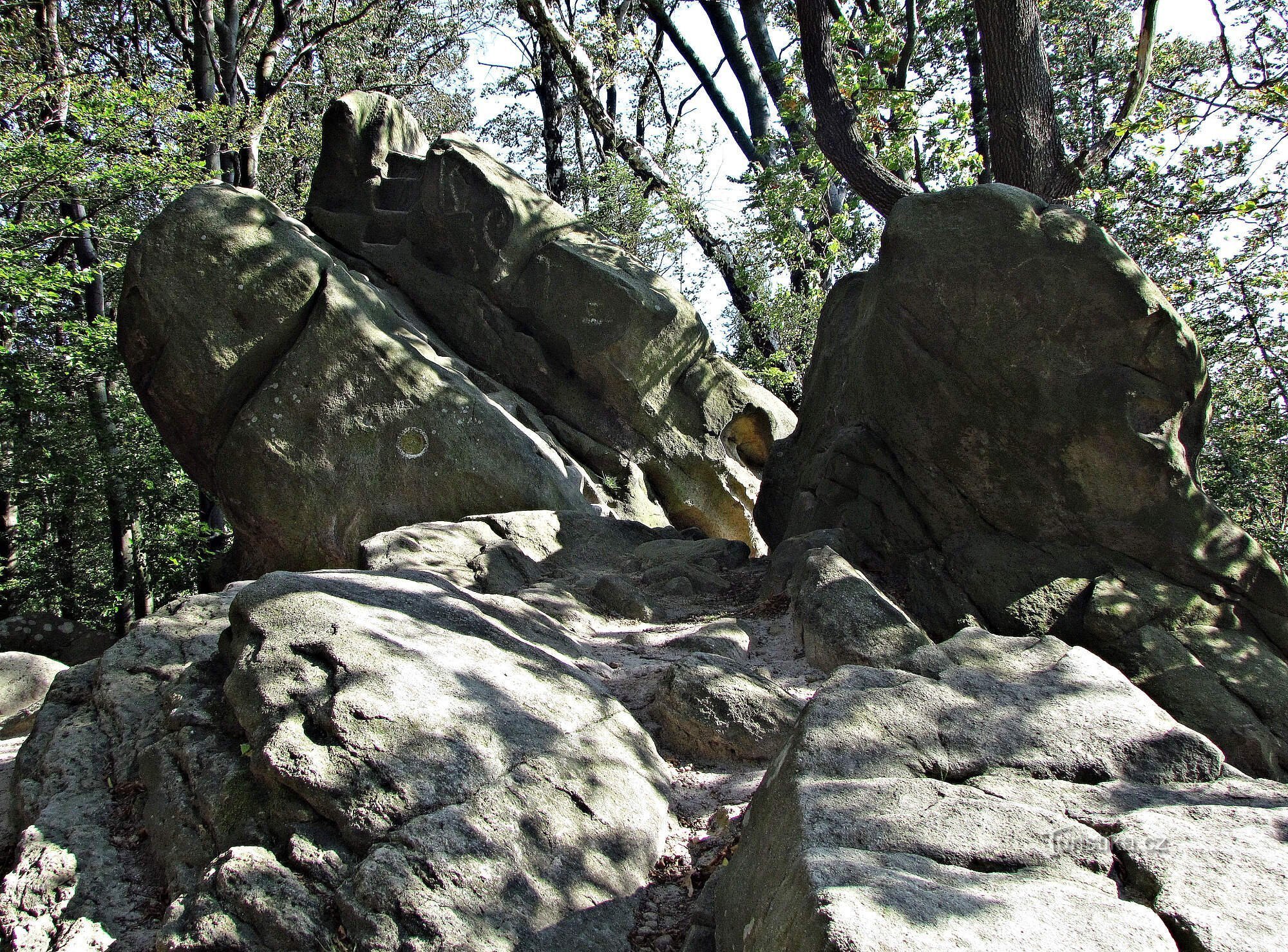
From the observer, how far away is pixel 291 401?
9.05 meters

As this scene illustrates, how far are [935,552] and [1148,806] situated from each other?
13.8ft

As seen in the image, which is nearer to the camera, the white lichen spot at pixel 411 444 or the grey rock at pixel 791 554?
the grey rock at pixel 791 554

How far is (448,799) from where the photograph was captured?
3561 millimetres

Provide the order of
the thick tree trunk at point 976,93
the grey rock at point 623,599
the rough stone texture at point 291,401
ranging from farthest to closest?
the thick tree trunk at point 976,93 < the rough stone texture at point 291,401 < the grey rock at point 623,599

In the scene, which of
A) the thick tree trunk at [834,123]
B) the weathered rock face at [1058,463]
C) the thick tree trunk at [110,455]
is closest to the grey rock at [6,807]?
the weathered rock face at [1058,463]

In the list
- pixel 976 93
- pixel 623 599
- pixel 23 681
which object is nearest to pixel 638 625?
pixel 623 599

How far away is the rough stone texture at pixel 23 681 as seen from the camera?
26.9 ft

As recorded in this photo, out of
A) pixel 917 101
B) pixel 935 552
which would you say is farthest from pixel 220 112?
pixel 935 552

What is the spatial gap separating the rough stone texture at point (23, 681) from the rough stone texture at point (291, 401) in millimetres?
2084

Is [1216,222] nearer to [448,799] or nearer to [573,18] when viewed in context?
[573,18]

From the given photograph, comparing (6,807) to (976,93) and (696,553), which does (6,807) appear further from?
(976,93)

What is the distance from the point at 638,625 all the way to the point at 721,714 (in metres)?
2.53

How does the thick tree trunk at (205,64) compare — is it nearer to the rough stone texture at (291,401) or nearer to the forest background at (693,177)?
the forest background at (693,177)

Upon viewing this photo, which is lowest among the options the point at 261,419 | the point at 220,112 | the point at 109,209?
the point at 261,419
